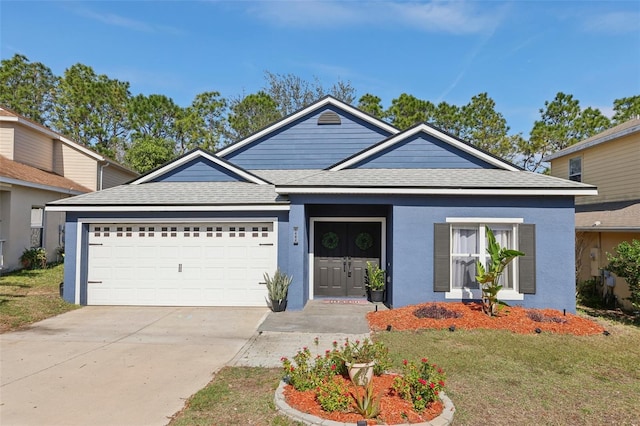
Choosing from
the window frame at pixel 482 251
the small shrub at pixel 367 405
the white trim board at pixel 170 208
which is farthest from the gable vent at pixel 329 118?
the small shrub at pixel 367 405

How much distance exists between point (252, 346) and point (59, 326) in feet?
15.9

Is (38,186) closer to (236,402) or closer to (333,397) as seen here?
(236,402)

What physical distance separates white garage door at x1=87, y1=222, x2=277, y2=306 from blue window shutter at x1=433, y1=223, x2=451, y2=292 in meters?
4.36

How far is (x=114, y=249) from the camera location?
10.7m

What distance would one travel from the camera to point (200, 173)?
1268 cm

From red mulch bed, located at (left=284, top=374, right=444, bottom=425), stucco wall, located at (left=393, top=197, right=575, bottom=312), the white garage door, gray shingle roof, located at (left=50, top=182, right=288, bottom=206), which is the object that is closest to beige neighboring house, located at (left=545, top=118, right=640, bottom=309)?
stucco wall, located at (left=393, top=197, right=575, bottom=312)

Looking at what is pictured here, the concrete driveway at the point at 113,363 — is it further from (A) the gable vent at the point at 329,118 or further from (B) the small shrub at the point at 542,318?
(A) the gable vent at the point at 329,118

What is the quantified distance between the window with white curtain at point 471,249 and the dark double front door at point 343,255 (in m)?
2.43

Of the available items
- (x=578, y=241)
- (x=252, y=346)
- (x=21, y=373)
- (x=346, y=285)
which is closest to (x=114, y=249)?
(x=21, y=373)

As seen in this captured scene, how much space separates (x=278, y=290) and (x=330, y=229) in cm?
278

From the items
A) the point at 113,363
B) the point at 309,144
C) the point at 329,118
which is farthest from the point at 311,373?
the point at 329,118

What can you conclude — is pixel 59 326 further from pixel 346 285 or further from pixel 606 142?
pixel 606 142

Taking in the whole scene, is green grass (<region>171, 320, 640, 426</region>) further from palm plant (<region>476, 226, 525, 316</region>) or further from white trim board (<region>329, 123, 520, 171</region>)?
white trim board (<region>329, 123, 520, 171</region>)

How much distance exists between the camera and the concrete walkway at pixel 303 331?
6598 millimetres
